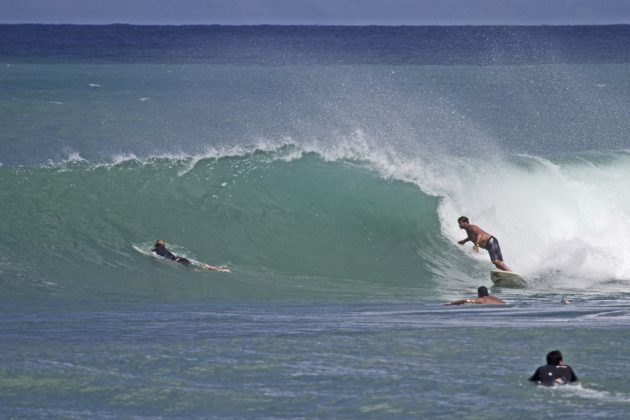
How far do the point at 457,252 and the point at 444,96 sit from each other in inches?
1200

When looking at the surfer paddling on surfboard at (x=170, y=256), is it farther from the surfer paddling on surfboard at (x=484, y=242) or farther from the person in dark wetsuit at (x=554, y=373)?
the person in dark wetsuit at (x=554, y=373)

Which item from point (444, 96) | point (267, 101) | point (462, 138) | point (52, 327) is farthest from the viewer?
point (444, 96)

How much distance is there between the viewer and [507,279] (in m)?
17.2

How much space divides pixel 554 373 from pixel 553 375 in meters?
0.02

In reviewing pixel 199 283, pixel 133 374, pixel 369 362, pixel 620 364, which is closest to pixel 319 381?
pixel 369 362

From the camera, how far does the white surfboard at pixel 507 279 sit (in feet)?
56.1

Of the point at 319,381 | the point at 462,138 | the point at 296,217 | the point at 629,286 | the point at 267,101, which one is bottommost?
the point at 319,381

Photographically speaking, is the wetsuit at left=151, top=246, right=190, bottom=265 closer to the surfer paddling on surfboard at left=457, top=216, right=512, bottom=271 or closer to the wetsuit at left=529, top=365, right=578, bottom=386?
the surfer paddling on surfboard at left=457, top=216, right=512, bottom=271

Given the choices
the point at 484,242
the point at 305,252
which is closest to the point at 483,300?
the point at 484,242

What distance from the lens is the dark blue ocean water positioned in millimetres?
9891

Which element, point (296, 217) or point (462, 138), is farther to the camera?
point (462, 138)

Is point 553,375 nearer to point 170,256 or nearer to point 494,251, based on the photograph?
point 494,251

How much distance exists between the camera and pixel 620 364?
10477mm

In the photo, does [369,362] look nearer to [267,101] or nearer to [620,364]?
[620,364]
